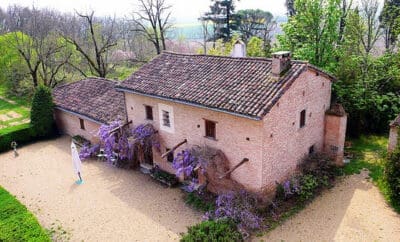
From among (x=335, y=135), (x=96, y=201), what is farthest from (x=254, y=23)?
(x=96, y=201)

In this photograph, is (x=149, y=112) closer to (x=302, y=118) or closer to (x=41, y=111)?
(x=302, y=118)

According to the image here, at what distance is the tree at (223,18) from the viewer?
44.7 m

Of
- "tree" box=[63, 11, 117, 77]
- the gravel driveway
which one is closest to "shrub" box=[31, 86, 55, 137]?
the gravel driveway

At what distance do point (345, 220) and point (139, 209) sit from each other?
1016cm

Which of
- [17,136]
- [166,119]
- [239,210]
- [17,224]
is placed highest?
[166,119]

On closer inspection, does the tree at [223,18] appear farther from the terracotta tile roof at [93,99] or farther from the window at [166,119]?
the window at [166,119]

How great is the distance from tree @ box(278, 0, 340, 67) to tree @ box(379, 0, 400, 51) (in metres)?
5.72

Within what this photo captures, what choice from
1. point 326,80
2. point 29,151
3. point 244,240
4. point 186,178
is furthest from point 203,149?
point 29,151

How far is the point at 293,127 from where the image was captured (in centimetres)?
1728

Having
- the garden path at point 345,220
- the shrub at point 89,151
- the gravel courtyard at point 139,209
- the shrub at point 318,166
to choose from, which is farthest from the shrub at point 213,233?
the shrub at point 89,151

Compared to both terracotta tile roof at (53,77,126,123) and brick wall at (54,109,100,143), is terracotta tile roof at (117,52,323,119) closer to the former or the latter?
terracotta tile roof at (53,77,126,123)

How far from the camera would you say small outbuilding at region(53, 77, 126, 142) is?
Result: 24.1m

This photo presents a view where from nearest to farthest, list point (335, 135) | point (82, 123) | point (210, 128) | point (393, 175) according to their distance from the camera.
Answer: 1. point (393, 175)
2. point (210, 128)
3. point (335, 135)
4. point (82, 123)

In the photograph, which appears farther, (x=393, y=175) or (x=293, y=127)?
(x=293, y=127)
